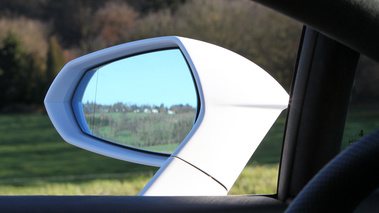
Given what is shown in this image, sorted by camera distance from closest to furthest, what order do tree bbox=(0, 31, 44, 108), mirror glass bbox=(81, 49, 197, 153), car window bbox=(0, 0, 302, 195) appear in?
mirror glass bbox=(81, 49, 197, 153) < car window bbox=(0, 0, 302, 195) < tree bbox=(0, 31, 44, 108)

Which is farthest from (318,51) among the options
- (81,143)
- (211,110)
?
(81,143)

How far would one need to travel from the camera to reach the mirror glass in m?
2.14

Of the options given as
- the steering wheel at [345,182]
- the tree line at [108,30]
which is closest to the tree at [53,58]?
the tree line at [108,30]

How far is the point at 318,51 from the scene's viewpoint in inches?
72.6

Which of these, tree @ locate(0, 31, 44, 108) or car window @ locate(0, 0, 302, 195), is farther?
tree @ locate(0, 31, 44, 108)

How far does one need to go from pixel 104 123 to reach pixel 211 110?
57 cm

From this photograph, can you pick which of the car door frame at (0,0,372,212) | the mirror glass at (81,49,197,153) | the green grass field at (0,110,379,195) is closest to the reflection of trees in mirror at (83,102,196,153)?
the mirror glass at (81,49,197,153)

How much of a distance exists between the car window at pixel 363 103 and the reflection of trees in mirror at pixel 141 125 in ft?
2.32

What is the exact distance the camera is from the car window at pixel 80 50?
29.7 feet

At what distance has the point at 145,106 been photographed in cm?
233

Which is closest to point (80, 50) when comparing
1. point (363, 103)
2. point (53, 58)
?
point (53, 58)

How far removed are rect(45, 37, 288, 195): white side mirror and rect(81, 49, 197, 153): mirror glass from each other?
6cm

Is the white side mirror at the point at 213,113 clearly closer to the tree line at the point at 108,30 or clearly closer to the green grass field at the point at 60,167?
the green grass field at the point at 60,167

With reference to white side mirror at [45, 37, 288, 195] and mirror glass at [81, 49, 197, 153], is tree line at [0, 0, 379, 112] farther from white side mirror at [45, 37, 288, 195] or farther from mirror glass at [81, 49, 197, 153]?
white side mirror at [45, 37, 288, 195]
